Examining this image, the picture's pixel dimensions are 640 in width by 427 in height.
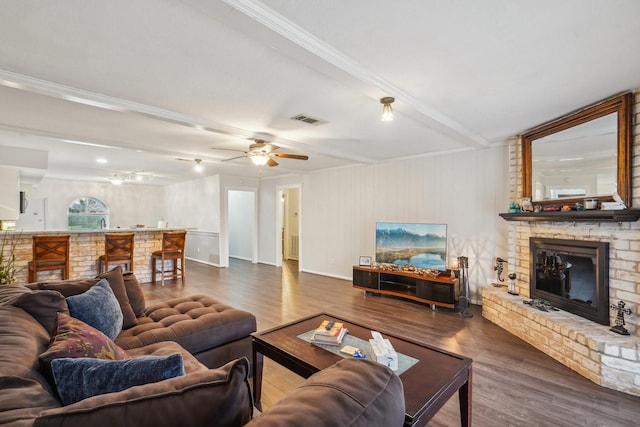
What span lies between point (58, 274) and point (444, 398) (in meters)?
6.00

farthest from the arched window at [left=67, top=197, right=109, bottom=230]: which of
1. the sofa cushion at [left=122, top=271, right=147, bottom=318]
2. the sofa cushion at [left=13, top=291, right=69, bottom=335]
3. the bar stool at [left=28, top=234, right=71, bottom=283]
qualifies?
the sofa cushion at [left=13, top=291, right=69, bottom=335]

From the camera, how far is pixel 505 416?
208cm

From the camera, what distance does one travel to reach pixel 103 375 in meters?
1.01

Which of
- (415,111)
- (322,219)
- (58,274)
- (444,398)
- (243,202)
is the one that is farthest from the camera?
(243,202)

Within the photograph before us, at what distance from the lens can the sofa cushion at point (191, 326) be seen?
2.25 meters

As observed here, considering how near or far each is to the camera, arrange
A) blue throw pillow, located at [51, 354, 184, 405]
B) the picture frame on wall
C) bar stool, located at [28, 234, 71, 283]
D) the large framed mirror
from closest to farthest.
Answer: blue throw pillow, located at [51, 354, 184, 405], the large framed mirror, bar stool, located at [28, 234, 71, 283], the picture frame on wall

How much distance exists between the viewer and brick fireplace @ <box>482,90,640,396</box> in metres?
2.44

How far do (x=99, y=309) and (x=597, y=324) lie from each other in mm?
4162

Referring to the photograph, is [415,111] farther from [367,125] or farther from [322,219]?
[322,219]

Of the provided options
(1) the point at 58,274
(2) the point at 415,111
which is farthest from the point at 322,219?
(1) the point at 58,274

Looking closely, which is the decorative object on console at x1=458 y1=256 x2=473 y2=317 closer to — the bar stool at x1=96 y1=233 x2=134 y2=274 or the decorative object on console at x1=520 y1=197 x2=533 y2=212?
the decorative object on console at x1=520 y1=197 x2=533 y2=212

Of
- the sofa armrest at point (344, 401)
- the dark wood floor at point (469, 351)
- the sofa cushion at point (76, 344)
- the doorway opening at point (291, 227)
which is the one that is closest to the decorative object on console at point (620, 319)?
the dark wood floor at point (469, 351)

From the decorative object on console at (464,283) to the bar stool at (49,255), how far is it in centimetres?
599

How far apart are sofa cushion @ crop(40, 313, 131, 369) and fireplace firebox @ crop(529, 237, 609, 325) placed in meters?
3.89
